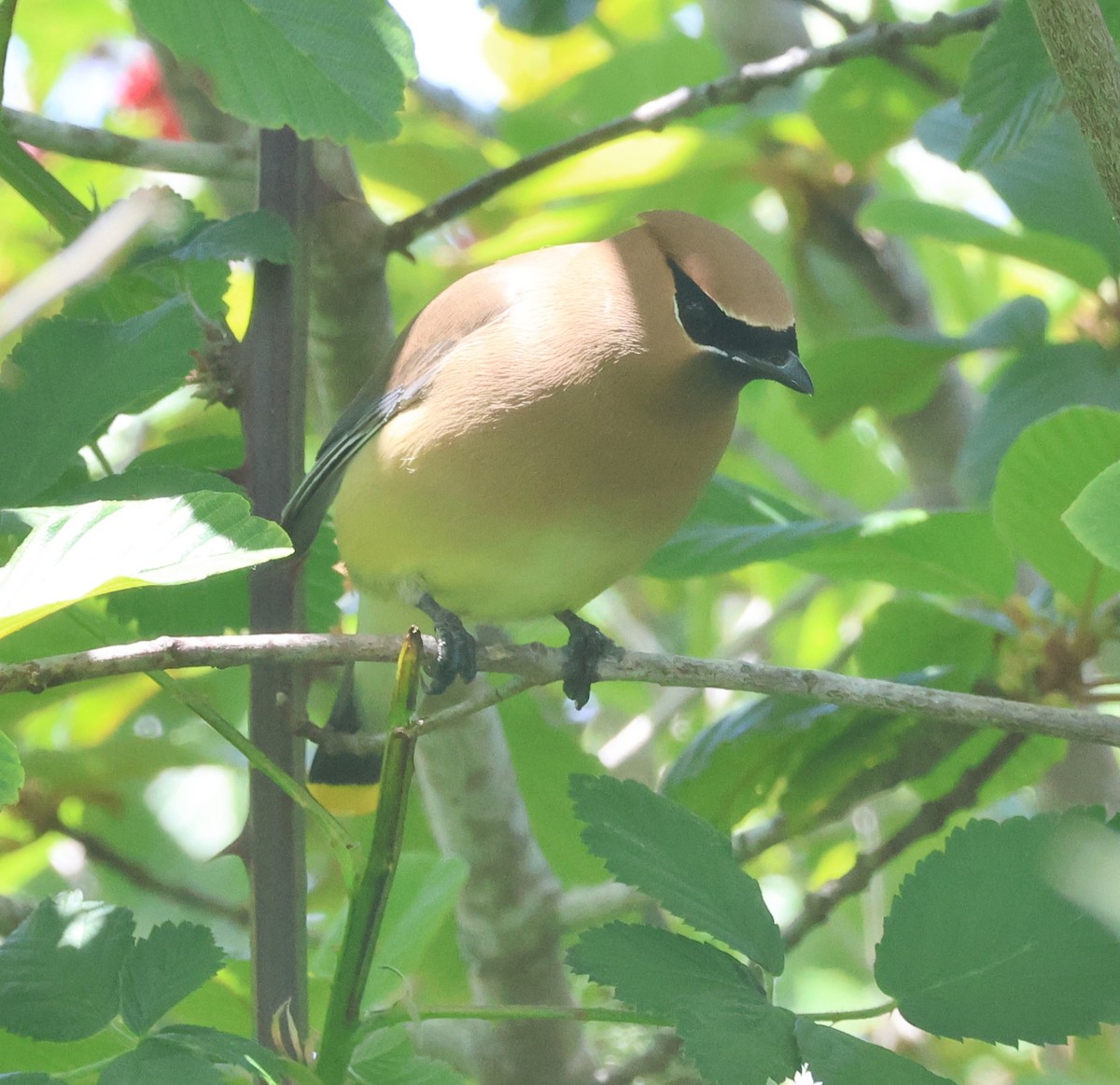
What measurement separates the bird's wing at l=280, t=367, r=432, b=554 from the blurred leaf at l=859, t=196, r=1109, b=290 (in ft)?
3.67

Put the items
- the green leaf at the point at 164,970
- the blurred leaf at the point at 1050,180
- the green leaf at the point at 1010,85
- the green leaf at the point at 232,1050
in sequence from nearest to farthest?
the green leaf at the point at 232,1050 < the green leaf at the point at 164,970 < the green leaf at the point at 1010,85 < the blurred leaf at the point at 1050,180

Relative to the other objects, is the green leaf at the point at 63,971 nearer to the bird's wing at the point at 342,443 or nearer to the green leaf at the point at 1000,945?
the green leaf at the point at 1000,945

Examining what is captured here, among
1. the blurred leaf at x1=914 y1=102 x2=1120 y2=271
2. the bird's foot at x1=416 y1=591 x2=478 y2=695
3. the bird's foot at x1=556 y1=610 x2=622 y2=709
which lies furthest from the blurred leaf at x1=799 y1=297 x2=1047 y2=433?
the bird's foot at x1=416 y1=591 x2=478 y2=695

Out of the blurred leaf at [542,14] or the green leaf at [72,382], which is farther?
the blurred leaf at [542,14]

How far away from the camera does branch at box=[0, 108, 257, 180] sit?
2.33 meters

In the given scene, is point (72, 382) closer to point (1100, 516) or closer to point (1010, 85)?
point (1100, 516)

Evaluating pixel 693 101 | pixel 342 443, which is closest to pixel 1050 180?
pixel 693 101

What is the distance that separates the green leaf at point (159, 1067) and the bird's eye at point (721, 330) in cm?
153

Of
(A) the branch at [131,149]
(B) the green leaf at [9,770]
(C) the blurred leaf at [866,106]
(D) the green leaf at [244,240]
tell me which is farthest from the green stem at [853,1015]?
(C) the blurred leaf at [866,106]

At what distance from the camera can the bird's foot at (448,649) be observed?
8.21ft

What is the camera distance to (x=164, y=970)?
5.19 ft

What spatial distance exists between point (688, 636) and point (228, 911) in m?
1.76

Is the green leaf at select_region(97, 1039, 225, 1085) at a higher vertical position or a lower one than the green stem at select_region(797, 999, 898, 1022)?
higher

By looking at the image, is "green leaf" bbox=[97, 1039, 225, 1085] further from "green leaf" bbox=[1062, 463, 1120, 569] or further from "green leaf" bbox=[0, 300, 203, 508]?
"green leaf" bbox=[1062, 463, 1120, 569]
